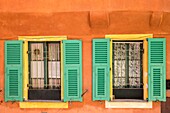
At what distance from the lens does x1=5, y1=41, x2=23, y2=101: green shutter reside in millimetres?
8273

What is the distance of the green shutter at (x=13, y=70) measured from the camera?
27.1ft

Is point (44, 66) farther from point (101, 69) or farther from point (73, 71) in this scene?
point (101, 69)

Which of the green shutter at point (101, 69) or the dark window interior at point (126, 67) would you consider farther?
the dark window interior at point (126, 67)

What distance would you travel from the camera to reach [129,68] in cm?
841

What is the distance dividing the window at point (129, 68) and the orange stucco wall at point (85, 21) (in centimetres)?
20

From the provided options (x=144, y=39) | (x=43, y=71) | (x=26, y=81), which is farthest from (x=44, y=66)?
(x=144, y=39)

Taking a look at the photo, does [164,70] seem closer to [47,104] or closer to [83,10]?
[83,10]

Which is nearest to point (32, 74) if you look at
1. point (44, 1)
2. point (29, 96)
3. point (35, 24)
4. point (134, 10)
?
point (29, 96)

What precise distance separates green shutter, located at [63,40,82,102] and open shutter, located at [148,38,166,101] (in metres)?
1.86

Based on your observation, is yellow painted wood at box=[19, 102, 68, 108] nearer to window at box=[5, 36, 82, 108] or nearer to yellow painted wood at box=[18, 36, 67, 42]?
window at box=[5, 36, 82, 108]

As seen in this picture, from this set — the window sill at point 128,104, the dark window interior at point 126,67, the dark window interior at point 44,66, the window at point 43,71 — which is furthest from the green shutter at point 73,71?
the dark window interior at point 126,67

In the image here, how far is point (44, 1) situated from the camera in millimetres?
8000

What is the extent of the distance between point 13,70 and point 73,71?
165 centimetres

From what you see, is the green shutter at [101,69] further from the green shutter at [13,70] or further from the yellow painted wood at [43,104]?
the green shutter at [13,70]
